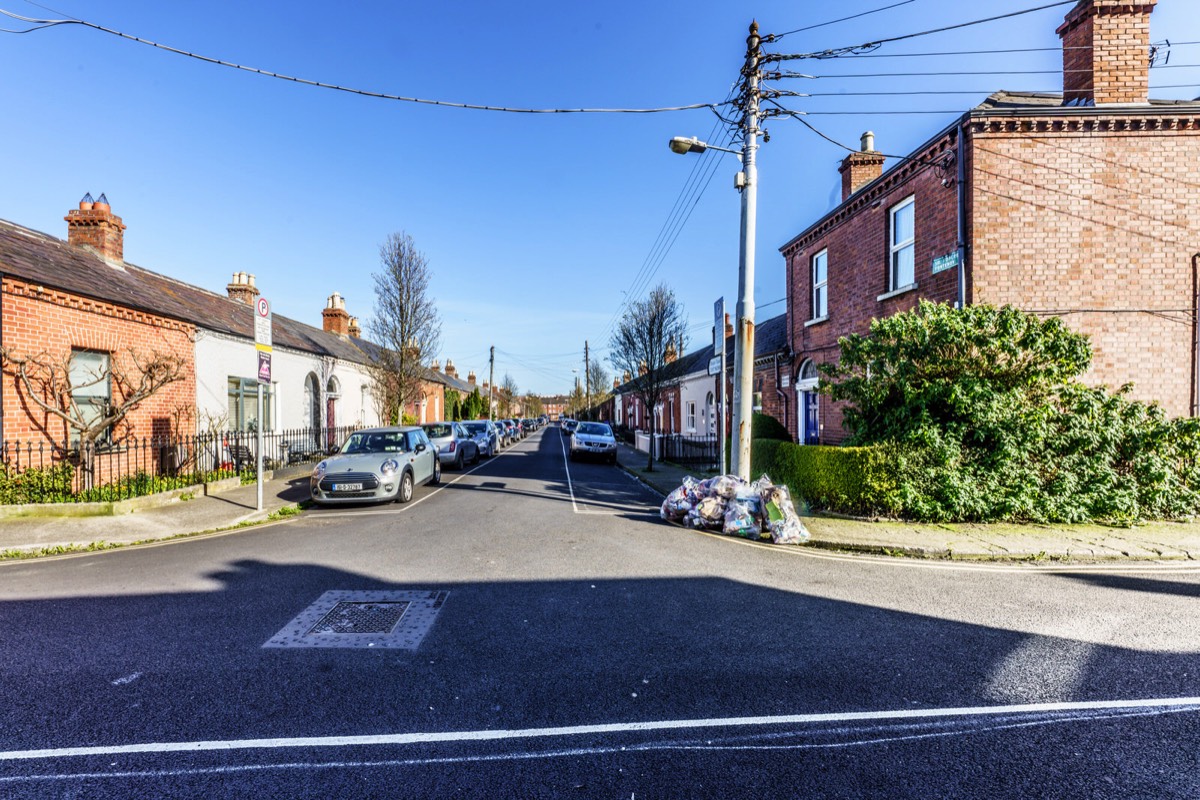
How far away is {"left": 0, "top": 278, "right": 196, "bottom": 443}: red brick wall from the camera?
31.8 feet

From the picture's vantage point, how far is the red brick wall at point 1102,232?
9953mm

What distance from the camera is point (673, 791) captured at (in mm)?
2674

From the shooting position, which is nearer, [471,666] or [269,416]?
[471,666]

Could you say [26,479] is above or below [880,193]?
below

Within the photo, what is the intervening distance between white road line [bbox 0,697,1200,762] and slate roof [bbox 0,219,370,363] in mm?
10582

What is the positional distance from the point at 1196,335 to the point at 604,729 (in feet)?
41.8

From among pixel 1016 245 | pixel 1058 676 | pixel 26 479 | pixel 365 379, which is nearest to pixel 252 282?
pixel 365 379

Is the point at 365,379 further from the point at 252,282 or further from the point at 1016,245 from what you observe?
the point at 1016,245

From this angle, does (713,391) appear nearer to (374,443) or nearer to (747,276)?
(747,276)

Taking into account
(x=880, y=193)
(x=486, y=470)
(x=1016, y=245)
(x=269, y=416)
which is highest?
(x=880, y=193)

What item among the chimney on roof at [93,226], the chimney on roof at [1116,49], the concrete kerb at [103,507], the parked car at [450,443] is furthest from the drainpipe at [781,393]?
the chimney on roof at [93,226]

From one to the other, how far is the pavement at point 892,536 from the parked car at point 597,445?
14.1 meters

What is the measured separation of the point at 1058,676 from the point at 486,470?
667 inches

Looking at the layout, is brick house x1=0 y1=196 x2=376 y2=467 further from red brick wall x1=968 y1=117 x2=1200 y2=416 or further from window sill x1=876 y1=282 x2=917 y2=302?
red brick wall x1=968 y1=117 x2=1200 y2=416
